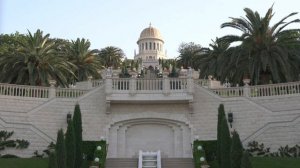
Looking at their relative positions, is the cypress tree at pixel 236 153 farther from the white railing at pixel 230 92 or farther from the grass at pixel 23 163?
the white railing at pixel 230 92

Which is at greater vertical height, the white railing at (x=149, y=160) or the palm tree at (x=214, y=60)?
the palm tree at (x=214, y=60)

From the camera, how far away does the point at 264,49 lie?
34156mm

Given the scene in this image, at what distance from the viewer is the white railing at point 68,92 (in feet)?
103

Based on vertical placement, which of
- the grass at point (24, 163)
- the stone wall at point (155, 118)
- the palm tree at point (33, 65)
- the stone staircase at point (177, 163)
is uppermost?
the palm tree at point (33, 65)

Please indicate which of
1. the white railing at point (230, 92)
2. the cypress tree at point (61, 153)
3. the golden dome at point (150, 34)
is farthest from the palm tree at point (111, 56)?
the cypress tree at point (61, 153)

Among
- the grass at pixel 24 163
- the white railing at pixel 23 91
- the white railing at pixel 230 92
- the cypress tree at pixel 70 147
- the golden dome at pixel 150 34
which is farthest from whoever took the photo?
the golden dome at pixel 150 34

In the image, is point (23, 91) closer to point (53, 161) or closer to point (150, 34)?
point (53, 161)

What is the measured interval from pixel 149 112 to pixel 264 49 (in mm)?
9665

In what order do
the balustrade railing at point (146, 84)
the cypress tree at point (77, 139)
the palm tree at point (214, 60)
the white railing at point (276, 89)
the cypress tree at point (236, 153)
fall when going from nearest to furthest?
the cypress tree at point (236, 153) → the cypress tree at point (77, 139) → the white railing at point (276, 89) → the balustrade railing at point (146, 84) → the palm tree at point (214, 60)

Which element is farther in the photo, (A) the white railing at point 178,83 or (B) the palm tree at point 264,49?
(B) the palm tree at point 264,49

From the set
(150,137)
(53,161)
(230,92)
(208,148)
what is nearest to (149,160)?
(208,148)

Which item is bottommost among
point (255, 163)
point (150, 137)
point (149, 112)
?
point (255, 163)

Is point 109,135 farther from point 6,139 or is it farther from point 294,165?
point 294,165

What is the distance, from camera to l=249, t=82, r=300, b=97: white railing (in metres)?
29.4
